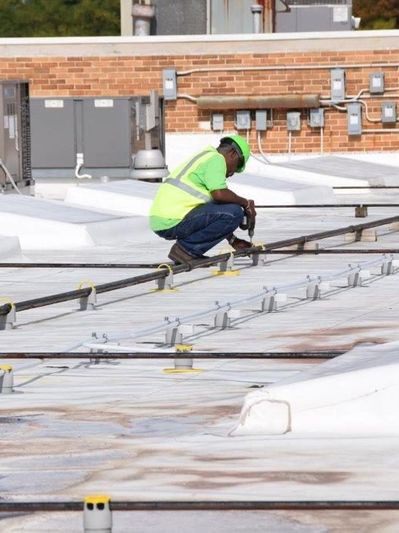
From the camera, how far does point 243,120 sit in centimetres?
2667

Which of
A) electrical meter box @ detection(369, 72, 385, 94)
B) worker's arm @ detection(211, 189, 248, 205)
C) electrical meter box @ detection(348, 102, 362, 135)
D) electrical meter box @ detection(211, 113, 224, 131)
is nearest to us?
worker's arm @ detection(211, 189, 248, 205)

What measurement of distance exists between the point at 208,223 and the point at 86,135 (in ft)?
39.3

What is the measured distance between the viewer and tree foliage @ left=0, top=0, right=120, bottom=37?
206 feet

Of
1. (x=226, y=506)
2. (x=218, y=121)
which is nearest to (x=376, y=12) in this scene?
(x=218, y=121)

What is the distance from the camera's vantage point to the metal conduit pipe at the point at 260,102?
26.3 m

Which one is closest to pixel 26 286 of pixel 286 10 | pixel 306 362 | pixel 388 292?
pixel 388 292

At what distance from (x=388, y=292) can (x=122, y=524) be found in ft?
22.2

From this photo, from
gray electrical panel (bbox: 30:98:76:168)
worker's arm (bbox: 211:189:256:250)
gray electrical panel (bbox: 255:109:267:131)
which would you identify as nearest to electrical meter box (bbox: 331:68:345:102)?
gray electrical panel (bbox: 255:109:267:131)

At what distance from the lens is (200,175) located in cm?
1223

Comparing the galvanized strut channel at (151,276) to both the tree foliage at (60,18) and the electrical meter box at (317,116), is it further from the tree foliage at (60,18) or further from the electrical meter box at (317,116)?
the tree foliage at (60,18)

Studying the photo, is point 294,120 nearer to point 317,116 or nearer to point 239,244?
point 317,116

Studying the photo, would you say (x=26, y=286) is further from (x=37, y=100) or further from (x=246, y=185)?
(x=37, y=100)

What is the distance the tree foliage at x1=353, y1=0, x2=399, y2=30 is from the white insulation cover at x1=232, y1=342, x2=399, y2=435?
52.2 metres

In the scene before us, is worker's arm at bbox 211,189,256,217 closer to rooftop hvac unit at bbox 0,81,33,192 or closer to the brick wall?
rooftop hvac unit at bbox 0,81,33,192
